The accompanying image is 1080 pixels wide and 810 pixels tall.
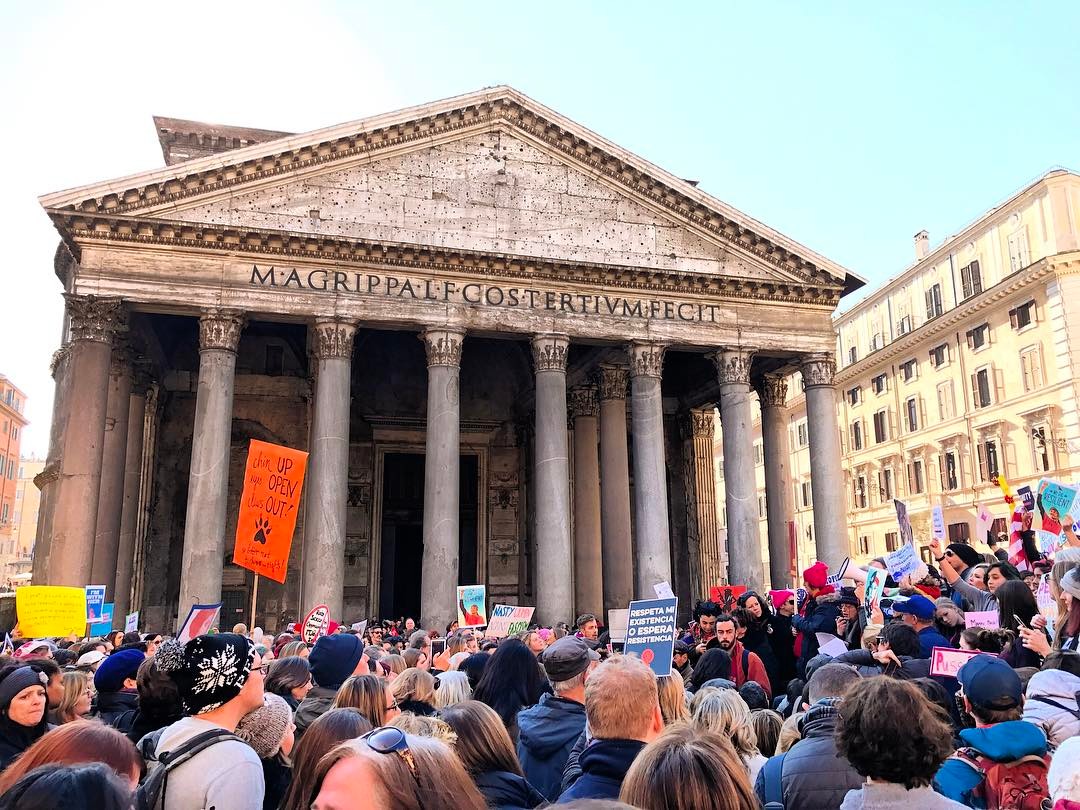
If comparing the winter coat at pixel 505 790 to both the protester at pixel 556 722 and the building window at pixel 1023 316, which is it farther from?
the building window at pixel 1023 316

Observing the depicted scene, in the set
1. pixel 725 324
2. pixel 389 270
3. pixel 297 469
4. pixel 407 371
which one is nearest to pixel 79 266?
pixel 389 270

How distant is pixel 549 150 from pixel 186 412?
13.7m

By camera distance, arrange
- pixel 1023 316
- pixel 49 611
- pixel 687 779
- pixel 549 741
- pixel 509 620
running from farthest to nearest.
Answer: pixel 1023 316
pixel 509 620
pixel 49 611
pixel 549 741
pixel 687 779

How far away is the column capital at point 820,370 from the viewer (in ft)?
75.0

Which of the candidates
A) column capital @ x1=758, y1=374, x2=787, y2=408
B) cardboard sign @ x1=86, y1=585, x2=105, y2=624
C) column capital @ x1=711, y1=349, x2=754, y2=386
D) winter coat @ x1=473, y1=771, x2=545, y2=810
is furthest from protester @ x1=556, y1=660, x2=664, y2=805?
column capital @ x1=758, y1=374, x2=787, y2=408

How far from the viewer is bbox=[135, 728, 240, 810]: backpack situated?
9.59ft

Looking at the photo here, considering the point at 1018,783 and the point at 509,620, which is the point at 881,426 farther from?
the point at 1018,783

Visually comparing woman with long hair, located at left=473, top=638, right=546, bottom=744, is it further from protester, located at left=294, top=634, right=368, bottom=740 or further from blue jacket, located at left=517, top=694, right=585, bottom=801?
protester, located at left=294, top=634, right=368, bottom=740

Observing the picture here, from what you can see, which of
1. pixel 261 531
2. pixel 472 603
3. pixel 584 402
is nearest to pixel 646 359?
pixel 584 402

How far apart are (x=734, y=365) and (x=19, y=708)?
1973 cm

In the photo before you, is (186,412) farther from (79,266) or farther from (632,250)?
(632,250)

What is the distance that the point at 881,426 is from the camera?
43.2m

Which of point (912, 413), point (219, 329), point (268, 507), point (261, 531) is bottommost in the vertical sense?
point (261, 531)

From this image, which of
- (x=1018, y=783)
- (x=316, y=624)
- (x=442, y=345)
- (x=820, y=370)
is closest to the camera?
(x=1018, y=783)
